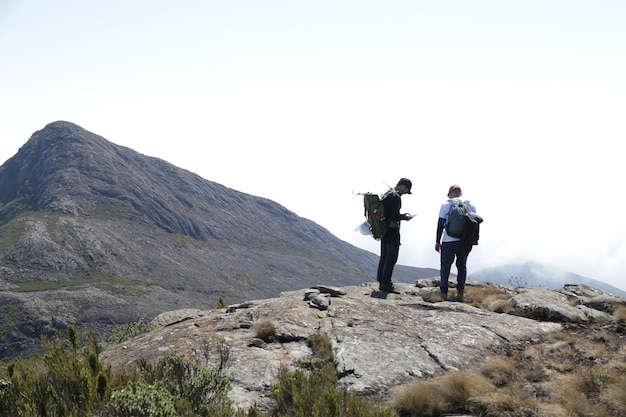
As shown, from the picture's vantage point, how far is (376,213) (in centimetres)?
1242

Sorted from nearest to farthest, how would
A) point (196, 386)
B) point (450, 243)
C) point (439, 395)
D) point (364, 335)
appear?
point (196, 386) → point (439, 395) → point (364, 335) → point (450, 243)

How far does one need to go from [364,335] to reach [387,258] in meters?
4.41

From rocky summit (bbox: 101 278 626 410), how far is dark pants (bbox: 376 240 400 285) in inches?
28.4

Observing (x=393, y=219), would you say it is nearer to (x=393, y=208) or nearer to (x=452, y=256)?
(x=393, y=208)

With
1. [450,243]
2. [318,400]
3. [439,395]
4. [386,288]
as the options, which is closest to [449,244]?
[450,243]

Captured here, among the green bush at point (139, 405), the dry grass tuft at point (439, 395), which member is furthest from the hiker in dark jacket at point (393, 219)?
the green bush at point (139, 405)

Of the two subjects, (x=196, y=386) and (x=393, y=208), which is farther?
(x=393, y=208)

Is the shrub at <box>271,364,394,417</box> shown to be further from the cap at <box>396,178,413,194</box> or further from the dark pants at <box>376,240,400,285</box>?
the cap at <box>396,178,413,194</box>

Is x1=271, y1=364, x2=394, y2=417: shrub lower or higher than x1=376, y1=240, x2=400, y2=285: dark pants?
lower

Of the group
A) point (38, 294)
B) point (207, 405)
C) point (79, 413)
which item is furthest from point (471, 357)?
point (38, 294)

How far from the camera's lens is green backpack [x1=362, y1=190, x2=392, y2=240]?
12469 mm

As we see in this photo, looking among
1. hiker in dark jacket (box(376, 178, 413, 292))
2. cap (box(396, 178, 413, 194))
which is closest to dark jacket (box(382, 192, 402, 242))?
hiker in dark jacket (box(376, 178, 413, 292))

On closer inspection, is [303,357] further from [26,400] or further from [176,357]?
[26,400]

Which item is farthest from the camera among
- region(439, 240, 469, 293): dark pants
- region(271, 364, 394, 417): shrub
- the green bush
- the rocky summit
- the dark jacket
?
the dark jacket
